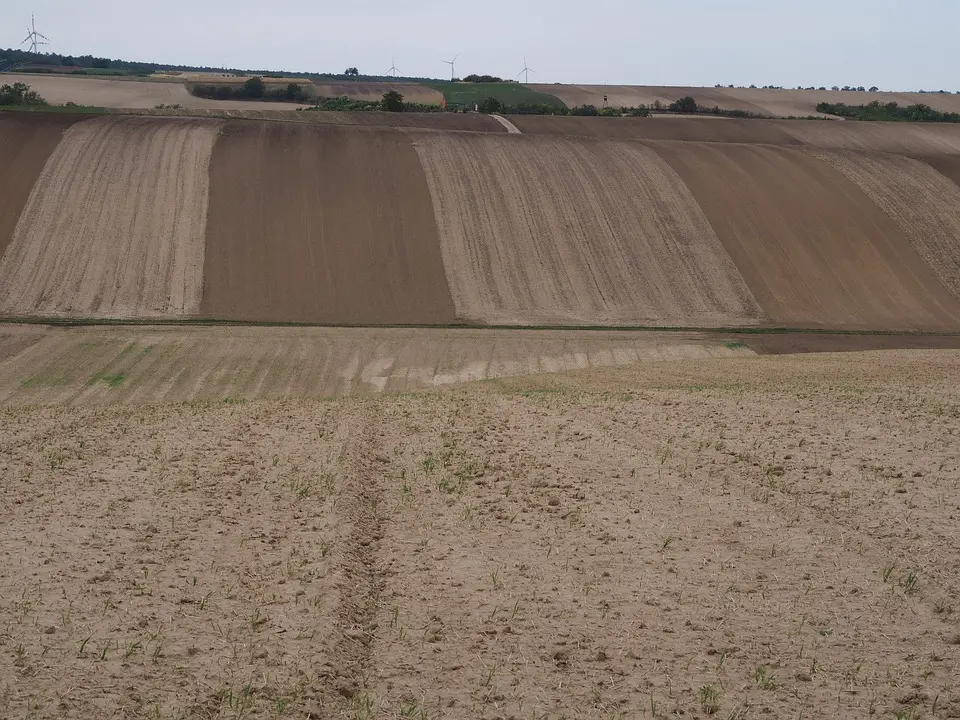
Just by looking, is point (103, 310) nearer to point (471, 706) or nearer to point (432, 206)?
point (432, 206)

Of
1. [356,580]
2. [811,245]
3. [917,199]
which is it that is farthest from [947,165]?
[356,580]

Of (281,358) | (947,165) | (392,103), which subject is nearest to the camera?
(281,358)

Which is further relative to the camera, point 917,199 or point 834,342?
point 917,199

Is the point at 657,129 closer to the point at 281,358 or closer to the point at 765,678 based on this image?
the point at 281,358

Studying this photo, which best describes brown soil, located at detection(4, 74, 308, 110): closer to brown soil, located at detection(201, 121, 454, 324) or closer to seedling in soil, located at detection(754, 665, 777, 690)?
brown soil, located at detection(201, 121, 454, 324)

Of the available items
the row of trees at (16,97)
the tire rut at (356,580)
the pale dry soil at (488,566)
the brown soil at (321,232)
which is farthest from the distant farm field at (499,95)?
the tire rut at (356,580)

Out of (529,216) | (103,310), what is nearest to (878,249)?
(529,216)
